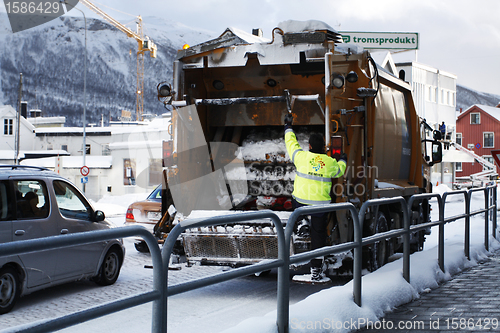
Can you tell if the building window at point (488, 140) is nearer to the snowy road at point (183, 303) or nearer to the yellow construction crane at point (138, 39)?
the yellow construction crane at point (138, 39)

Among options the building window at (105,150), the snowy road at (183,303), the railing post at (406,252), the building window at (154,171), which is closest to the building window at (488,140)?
the building window at (154,171)

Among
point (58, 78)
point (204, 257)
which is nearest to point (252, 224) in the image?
point (204, 257)

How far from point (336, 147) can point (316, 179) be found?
1.41 feet

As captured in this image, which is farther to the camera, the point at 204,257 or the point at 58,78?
the point at 58,78

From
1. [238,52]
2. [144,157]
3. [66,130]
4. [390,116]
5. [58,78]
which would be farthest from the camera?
[58,78]

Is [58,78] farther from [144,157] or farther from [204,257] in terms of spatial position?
[204,257]

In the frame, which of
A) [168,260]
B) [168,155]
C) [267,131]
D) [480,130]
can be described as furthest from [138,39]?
[168,260]

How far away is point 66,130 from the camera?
5009 cm

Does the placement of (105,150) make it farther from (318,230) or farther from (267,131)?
(318,230)

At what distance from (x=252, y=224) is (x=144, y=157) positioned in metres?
32.0

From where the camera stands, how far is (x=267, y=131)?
8.17 meters

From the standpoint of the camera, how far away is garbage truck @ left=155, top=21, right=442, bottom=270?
6406 millimetres

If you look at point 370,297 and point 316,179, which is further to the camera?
point 316,179

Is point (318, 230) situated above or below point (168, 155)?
below
